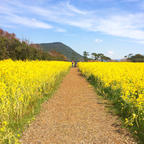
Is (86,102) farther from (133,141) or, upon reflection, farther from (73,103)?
(133,141)

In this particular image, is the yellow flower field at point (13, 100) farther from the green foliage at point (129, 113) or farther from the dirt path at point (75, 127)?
the green foliage at point (129, 113)

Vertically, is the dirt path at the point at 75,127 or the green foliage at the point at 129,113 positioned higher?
the green foliage at the point at 129,113

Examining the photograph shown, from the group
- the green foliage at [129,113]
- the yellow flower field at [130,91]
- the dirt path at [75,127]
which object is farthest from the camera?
the yellow flower field at [130,91]

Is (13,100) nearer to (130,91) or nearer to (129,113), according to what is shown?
(129,113)

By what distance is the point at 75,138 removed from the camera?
3.12m

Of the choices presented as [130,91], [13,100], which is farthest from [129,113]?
[13,100]

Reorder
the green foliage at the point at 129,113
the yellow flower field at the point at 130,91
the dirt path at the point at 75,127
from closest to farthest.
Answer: the dirt path at the point at 75,127 → the green foliage at the point at 129,113 → the yellow flower field at the point at 130,91

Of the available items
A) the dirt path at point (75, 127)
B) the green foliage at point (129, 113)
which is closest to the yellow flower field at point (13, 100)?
the dirt path at point (75, 127)

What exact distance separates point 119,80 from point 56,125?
3.58m

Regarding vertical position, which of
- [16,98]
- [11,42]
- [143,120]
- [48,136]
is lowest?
[48,136]

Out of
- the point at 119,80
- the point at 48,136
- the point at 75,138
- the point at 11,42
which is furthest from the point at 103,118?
the point at 11,42

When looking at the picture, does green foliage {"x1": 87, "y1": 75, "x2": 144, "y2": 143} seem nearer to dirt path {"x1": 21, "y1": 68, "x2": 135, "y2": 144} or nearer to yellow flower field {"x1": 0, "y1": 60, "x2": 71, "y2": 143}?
dirt path {"x1": 21, "y1": 68, "x2": 135, "y2": 144}

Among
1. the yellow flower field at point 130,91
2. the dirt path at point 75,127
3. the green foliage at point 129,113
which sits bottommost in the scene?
the dirt path at point 75,127

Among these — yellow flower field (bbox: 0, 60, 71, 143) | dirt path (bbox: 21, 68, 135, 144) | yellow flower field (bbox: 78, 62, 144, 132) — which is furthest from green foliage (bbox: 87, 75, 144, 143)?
yellow flower field (bbox: 0, 60, 71, 143)
